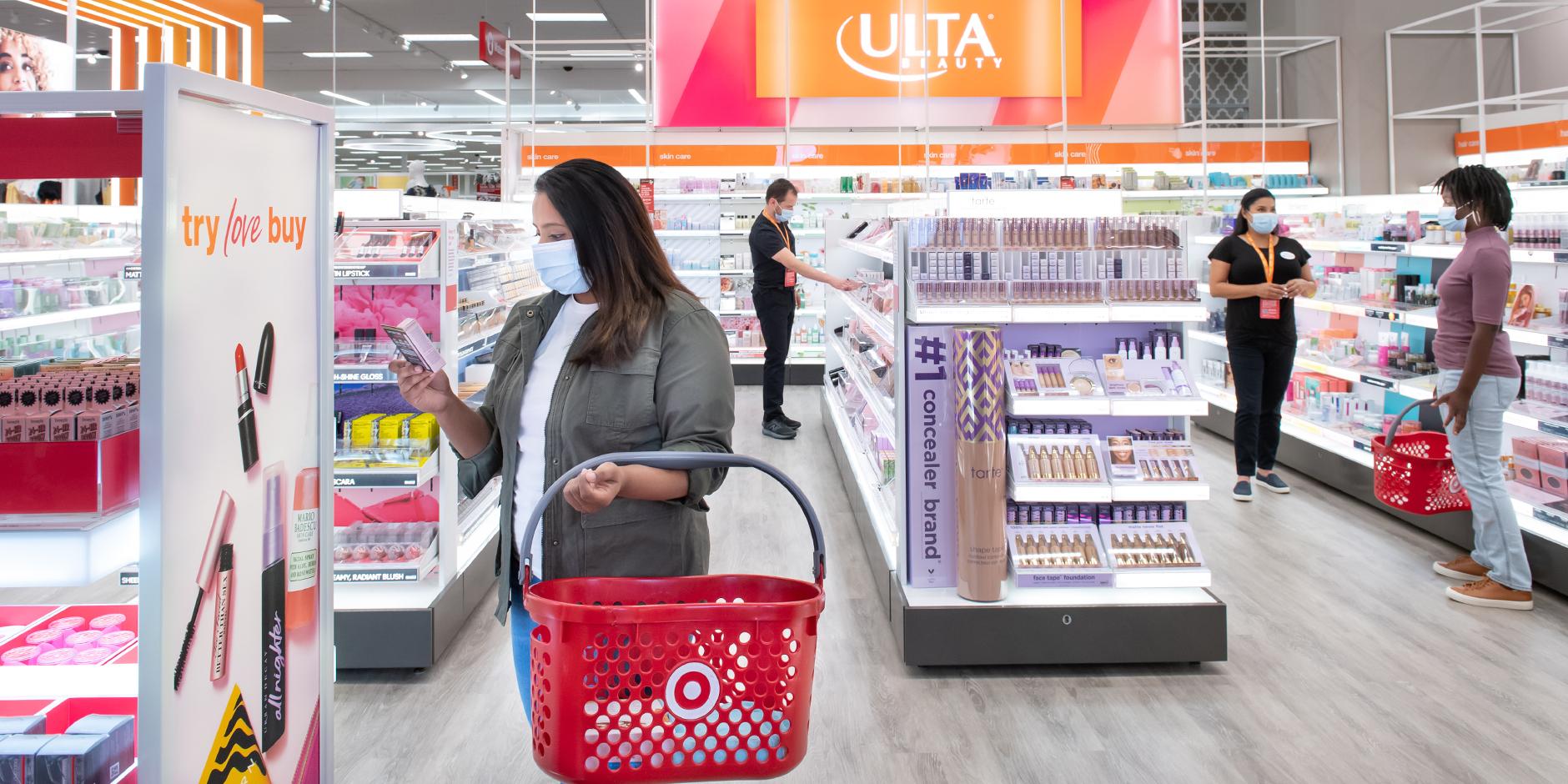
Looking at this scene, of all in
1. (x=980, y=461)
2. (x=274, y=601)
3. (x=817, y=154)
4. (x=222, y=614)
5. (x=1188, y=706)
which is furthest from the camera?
(x=817, y=154)

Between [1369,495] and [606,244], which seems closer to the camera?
[606,244]

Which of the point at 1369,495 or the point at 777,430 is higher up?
the point at 777,430

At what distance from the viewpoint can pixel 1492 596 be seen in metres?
4.08

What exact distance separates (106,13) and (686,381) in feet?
24.4

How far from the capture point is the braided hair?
3.89 m

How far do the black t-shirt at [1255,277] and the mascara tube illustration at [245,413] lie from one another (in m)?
5.35

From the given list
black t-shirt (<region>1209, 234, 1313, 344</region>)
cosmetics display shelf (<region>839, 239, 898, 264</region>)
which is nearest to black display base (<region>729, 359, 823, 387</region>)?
cosmetics display shelf (<region>839, 239, 898, 264</region>)

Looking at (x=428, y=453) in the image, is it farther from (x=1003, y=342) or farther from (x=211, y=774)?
(x=211, y=774)

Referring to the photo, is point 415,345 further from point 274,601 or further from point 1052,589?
point 1052,589

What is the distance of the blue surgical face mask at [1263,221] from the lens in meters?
5.47

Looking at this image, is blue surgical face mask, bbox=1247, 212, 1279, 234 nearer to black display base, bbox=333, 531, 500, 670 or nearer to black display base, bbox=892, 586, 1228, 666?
black display base, bbox=892, 586, 1228, 666

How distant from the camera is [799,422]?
8273 mm

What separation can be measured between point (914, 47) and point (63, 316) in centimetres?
722

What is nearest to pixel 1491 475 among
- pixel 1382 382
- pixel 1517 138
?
pixel 1382 382
